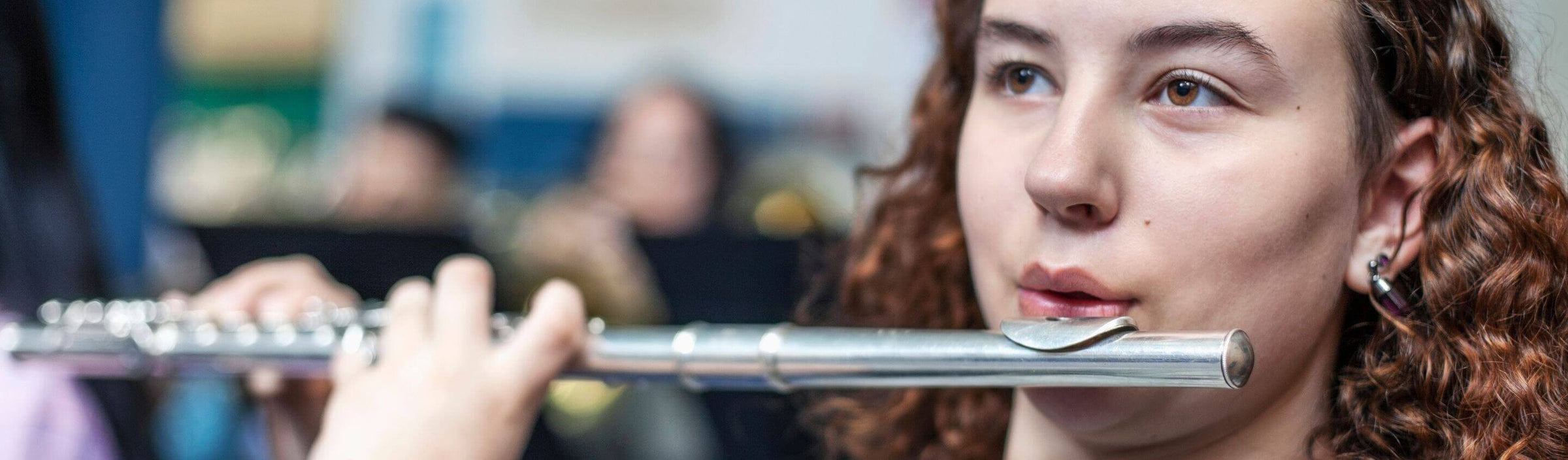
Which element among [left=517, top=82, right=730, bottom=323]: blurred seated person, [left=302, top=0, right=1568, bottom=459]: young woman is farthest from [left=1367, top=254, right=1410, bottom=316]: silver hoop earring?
[left=517, top=82, right=730, bottom=323]: blurred seated person

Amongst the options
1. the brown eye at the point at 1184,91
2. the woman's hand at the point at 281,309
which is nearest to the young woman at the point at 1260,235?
the brown eye at the point at 1184,91

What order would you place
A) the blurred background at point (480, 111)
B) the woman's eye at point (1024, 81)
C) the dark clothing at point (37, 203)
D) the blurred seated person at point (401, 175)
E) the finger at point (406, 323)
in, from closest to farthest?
1. the woman's eye at point (1024, 81)
2. the finger at point (406, 323)
3. the dark clothing at point (37, 203)
4. the blurred background at point (480, 111)
5. the blurred seated person at point (401, 175)

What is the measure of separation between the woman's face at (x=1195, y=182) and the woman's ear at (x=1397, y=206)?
0.06 ft

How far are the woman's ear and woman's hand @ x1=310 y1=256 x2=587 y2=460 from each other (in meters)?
0.69

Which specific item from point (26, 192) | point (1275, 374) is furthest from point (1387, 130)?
point (26, 192)

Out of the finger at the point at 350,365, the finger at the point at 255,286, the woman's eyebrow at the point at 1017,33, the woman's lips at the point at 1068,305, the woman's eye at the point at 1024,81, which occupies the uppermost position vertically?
the woman's eyebrow at the point at 1017,33

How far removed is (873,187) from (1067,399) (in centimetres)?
64

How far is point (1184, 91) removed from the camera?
100 centimetres

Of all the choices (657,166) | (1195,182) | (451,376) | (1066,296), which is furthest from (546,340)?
(657,166)

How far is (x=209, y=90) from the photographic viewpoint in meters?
4.16

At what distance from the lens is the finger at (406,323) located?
1199 mm

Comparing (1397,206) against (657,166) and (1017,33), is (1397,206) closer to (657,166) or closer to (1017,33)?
(1017,33)

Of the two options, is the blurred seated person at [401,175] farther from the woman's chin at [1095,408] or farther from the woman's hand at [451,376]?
the woman's chin at [1095,408]

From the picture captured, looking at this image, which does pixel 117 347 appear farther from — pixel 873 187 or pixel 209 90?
pixel 209 90
